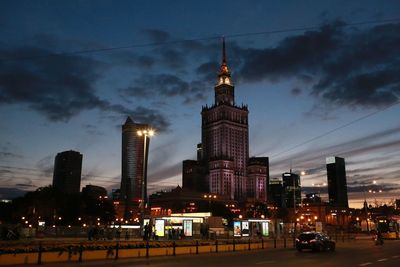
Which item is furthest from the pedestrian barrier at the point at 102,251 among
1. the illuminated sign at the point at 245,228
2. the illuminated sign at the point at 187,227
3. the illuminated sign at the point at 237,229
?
the illuminated sign at the point at 245,228

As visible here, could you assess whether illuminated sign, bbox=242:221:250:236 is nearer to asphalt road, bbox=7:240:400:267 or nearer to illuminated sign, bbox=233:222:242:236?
illuminated sign, bbox=233:222:242:236

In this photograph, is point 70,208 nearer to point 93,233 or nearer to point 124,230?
point 124,230

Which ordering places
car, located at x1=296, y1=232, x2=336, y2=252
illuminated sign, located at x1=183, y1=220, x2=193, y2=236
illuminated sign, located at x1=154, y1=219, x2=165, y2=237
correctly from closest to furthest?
car, located at x1=296, y1=232, x2=336, y2=252 → illuminated sign, located at x1=154, y1=219, x2=165, y2=237 → illuminated sign, located at x1=183, y1=220, x2=193, y2=236

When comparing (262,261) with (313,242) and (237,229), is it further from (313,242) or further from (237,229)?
(237,229)

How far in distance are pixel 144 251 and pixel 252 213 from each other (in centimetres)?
15719

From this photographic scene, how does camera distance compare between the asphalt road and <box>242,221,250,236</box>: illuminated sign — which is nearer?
the asphalt road

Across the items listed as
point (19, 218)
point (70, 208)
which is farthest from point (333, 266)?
point (19, 218)

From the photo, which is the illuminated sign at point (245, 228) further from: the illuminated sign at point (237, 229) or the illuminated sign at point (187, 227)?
the illuminated sign at point (187, 227)

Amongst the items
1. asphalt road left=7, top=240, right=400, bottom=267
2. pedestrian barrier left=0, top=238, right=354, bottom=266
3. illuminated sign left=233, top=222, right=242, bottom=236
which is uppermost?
illuminated sign left=233, top=222, right=242, bottom=236

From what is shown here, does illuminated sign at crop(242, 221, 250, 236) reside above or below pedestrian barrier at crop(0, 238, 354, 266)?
above

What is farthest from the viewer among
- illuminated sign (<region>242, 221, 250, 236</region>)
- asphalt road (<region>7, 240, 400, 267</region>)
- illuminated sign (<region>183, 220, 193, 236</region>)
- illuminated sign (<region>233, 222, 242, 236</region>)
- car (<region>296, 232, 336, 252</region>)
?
illuminated sign (<region>242, 221, 250, 236</region>)

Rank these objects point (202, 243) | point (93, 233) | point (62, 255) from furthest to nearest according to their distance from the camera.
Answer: point (93, 233), point (202, 243), point (62, 255)

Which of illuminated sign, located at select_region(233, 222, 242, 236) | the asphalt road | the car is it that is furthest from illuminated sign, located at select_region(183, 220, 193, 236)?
the asphalt road

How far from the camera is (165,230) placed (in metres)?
53.2
